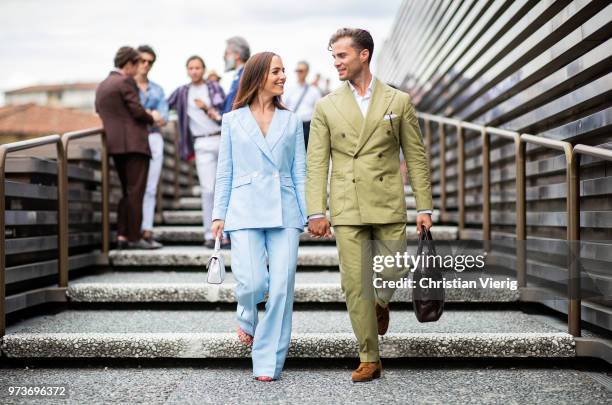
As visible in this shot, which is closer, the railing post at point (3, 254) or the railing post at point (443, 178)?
the railing post at point (3, 254)

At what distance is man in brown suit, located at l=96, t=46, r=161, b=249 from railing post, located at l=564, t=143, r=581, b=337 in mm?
3562

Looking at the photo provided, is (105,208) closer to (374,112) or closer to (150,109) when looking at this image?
(150,109)

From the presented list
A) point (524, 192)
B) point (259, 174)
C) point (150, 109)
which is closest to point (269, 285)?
point (259, 174)

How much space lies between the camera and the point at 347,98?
3592 mm

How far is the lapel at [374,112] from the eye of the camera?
351cm

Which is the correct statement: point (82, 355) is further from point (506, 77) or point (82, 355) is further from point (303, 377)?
point (506, 77)

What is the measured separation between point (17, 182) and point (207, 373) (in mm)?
1814

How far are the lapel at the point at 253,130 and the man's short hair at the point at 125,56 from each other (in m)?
2.67

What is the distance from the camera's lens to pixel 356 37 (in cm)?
351

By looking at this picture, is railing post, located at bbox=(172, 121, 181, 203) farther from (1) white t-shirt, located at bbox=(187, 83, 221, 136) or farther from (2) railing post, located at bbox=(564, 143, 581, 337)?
(2) railing post, located at bbox=(564, 143, 581, 337)

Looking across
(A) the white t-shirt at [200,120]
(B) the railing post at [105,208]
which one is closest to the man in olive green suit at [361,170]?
(B) the railing post at [105,208]

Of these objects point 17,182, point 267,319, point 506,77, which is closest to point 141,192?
point 17,182

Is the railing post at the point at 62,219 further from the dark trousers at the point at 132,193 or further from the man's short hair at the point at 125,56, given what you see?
the man's short hair at the point at 125,56

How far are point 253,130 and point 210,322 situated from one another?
4.66 feet
